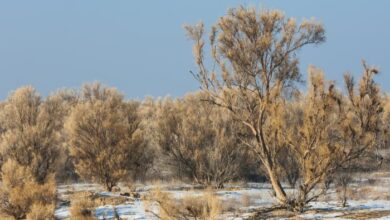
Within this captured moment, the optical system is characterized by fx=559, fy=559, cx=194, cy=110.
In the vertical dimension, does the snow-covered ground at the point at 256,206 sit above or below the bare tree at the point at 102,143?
below

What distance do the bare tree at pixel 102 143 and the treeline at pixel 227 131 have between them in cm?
5

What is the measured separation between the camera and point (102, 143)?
25531 millimetres

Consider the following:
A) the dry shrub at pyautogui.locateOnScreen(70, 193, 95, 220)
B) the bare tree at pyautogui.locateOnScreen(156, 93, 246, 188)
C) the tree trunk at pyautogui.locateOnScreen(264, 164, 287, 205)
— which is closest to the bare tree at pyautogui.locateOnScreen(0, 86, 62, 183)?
the bare tree at pyautogui.locateOnScreen(156, 93, 246, 188)

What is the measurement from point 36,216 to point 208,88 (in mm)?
6637

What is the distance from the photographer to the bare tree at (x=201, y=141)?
27188 mm

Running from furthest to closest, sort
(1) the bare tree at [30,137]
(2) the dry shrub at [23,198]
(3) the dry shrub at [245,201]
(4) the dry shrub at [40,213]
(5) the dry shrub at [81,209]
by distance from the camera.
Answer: (1) the bare tree at [30,137], (3) the dry shrub at [245,201], (2) the dry shrub at [23,198], (4) the dry shrub at [40,213], (5) the dry shrub at [81,209]

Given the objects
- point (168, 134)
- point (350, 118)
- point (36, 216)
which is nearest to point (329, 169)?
point (350, 118)

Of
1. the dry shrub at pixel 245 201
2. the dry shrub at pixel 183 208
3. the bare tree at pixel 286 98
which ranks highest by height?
the bare tree at pixel 286 98

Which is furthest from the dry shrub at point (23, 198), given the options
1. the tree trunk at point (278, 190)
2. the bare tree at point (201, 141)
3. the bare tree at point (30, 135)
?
the bare tree at point (201, 141)

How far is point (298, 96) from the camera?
16.8 metres

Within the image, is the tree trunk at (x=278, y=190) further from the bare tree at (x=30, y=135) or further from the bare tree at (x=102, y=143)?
the bare tree at (x=30, y=135)

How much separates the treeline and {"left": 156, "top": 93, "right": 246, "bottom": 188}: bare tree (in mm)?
54

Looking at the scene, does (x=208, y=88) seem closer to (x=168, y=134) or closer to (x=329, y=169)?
(x=329, y=169)

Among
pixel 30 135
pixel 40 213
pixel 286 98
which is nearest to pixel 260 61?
pixel 286 98
